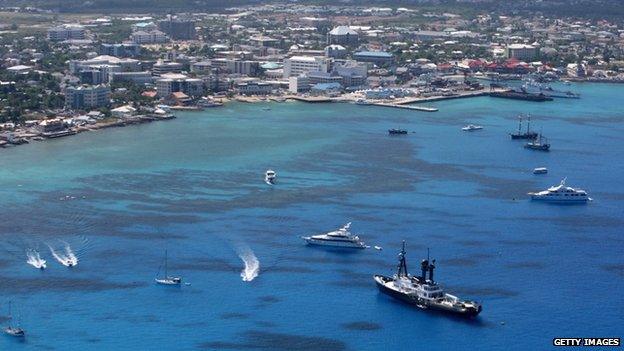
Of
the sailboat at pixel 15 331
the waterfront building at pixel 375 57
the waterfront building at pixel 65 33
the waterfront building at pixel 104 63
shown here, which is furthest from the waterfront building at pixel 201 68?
the sailboat at pixel 15 331

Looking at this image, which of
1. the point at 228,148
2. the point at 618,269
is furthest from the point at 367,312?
the point at 228,148

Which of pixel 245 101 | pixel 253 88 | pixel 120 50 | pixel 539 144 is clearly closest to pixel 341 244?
pixel 539 144

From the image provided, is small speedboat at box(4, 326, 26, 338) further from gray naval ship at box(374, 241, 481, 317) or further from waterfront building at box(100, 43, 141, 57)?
waterfront building at box(100, 43, 141, 57)

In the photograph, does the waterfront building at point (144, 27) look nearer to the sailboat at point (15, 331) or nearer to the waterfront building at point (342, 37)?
the waterfront building at point (342, 37)

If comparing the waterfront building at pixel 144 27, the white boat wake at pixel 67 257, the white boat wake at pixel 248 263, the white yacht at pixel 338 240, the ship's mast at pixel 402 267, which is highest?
the ship's mast at pixel 402 267

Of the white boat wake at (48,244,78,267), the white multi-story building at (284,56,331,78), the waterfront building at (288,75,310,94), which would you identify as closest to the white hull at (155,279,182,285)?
the white boat wake at (48,244,78,267)

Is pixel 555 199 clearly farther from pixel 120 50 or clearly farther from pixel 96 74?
pixel 120 50
